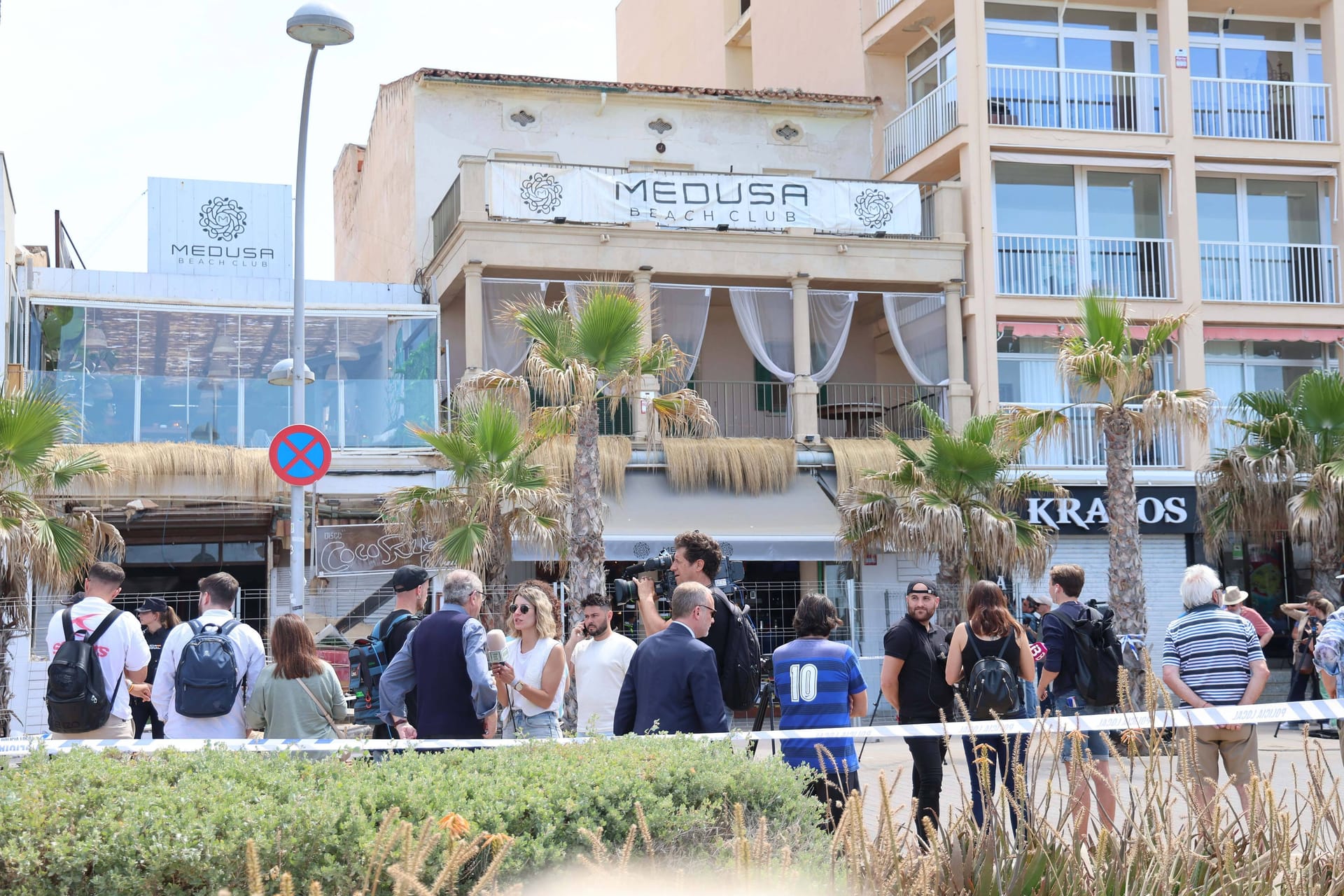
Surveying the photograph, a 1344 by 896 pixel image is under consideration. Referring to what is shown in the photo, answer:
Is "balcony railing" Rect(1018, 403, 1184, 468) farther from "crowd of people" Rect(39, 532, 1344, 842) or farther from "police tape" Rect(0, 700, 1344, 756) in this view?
"police tape" Rect(0, 700, 1344, 756)

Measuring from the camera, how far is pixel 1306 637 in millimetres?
15648

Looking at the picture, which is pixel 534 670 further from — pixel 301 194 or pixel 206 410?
pixel 206 410

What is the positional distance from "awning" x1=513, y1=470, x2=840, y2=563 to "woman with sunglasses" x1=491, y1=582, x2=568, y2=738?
1029 cm

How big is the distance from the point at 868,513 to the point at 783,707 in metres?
11.2

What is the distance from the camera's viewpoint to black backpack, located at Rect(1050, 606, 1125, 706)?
866cm

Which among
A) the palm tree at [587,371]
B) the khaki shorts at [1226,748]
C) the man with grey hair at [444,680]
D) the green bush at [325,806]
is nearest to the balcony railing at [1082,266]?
the palm tree at [587,371]

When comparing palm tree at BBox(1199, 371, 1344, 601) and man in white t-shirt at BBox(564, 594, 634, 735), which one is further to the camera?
palm tree at BBox(1199, 371, 1344, 601)

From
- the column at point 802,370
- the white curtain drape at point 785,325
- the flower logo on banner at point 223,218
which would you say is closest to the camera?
the column at point 802,370

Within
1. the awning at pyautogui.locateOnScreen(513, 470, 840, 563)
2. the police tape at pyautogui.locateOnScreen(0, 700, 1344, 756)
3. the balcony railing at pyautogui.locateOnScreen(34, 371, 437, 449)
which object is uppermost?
the balcony railing at pyautogui.locateOnScreen(34, 371, 437, 449)

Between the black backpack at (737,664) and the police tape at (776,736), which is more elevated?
the black backpack at (737,664)

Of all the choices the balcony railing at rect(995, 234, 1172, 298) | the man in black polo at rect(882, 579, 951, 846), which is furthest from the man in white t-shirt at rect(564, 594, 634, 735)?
the balcony railing at rect(995, 234, 1172, 298)

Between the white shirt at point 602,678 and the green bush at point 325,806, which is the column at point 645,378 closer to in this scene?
the white shirt at point 602,678

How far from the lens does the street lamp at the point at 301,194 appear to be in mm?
12219

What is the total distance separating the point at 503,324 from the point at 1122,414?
9236 mm
